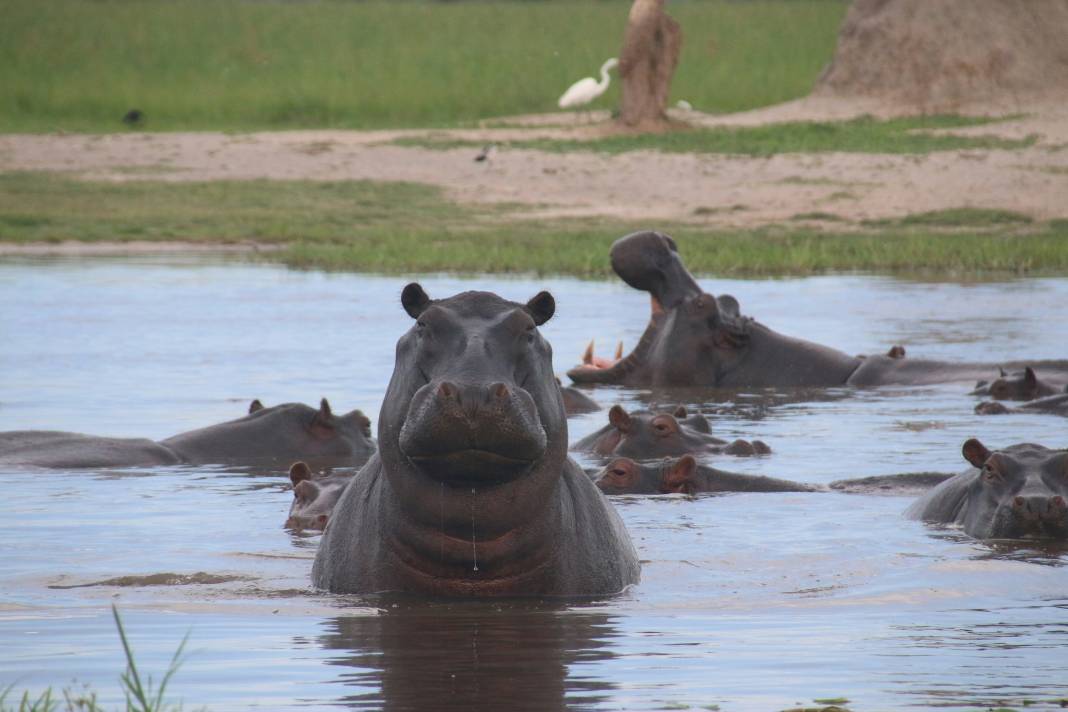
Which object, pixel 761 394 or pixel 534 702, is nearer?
pixel 534 702

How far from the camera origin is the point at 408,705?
406 centimetres

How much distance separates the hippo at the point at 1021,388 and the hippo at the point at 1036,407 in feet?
0.83

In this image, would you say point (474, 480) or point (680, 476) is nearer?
point (474, 480)

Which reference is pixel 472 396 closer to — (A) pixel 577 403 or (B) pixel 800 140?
(A) pixel 577 403

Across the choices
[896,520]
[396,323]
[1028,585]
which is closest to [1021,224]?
[396,323]

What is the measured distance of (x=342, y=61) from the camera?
41.9m

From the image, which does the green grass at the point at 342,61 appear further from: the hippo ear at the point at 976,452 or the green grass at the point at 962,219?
the hippo ear at the point at 976,452

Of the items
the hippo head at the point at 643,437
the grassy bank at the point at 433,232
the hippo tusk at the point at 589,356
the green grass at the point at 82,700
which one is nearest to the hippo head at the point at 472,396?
the green grass at the point at 82,700

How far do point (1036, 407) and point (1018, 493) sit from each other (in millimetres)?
3437

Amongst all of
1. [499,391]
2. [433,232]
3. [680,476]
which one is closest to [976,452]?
[680,476]

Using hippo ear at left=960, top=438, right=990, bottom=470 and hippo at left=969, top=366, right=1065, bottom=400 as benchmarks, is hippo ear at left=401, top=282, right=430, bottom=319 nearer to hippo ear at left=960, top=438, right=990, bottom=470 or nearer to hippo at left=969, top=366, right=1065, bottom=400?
hippo ear at left=960, top=438, right=990, bottom=470

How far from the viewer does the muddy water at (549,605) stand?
4320 mm

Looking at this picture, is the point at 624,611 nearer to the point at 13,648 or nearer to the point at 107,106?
the point at 13,648

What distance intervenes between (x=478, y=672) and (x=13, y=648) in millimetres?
1157
